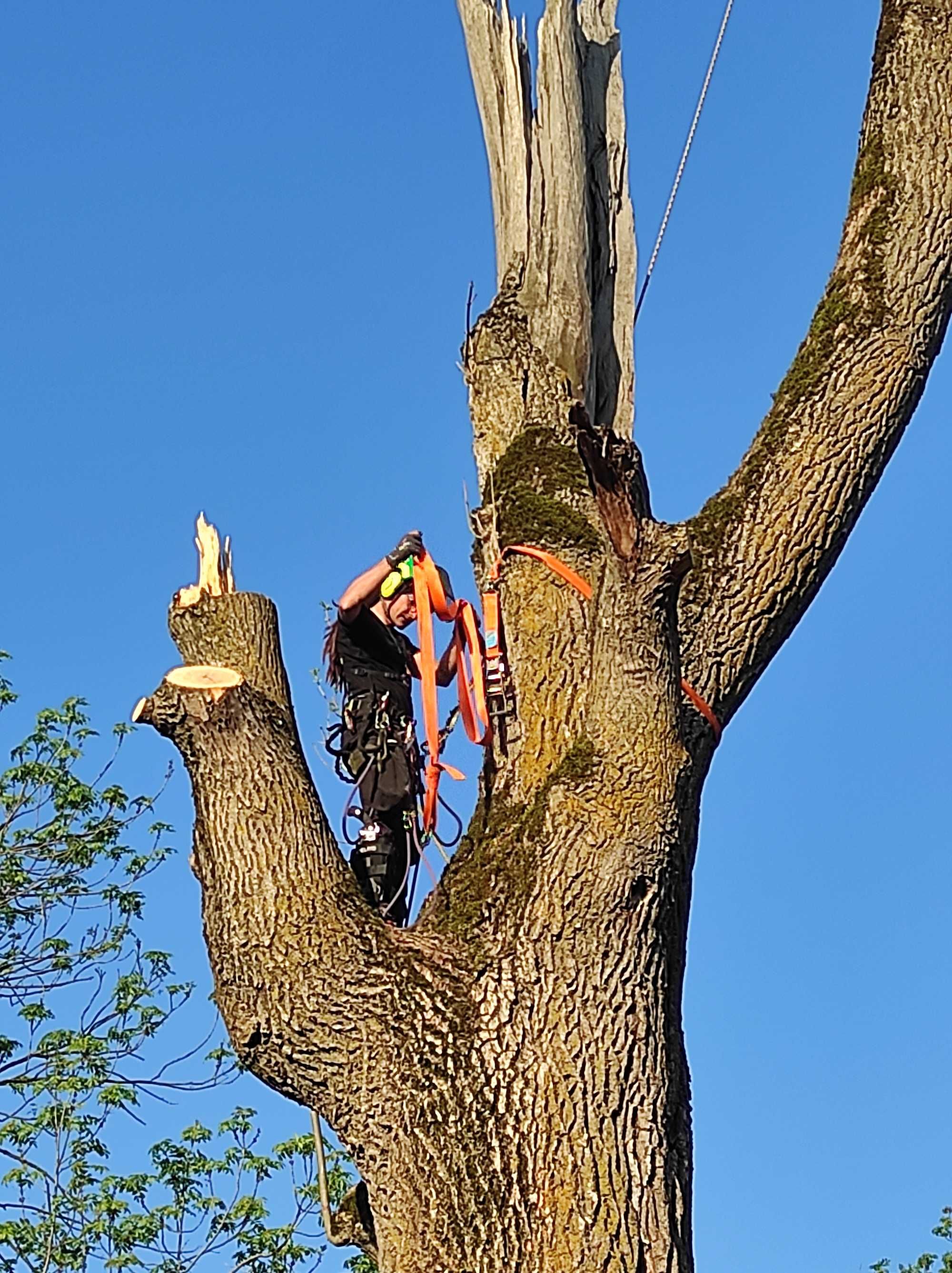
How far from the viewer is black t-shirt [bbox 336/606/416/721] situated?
5.44m

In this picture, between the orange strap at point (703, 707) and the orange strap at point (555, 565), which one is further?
the orange strap at point (555, 565)

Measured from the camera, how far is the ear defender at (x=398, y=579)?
536cm

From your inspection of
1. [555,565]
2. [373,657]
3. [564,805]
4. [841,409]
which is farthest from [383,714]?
[841,409]

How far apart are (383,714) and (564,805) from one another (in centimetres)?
132

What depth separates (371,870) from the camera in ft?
17.4

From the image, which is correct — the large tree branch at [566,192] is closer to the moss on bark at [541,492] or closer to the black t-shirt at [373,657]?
the moss on bark at [541,492]

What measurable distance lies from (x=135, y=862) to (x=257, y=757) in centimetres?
731

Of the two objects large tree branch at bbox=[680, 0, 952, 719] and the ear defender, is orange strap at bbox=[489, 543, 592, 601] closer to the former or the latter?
large tree branch at bbox=[680, 0, 952, 719]

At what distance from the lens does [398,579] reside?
5.38 metres

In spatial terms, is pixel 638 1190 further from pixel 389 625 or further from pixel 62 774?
pixel 62 774

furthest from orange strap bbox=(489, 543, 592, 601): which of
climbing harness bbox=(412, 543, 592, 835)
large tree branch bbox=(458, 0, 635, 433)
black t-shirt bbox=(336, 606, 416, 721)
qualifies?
large tree branch bbox=(458, 0, 635, 433)

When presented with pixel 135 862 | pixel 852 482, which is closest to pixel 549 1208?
pixel 852 482

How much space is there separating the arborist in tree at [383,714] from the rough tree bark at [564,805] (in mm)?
475

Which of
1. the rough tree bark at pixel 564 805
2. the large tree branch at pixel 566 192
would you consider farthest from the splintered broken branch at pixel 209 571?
the large tree branch at pixel 566 192
